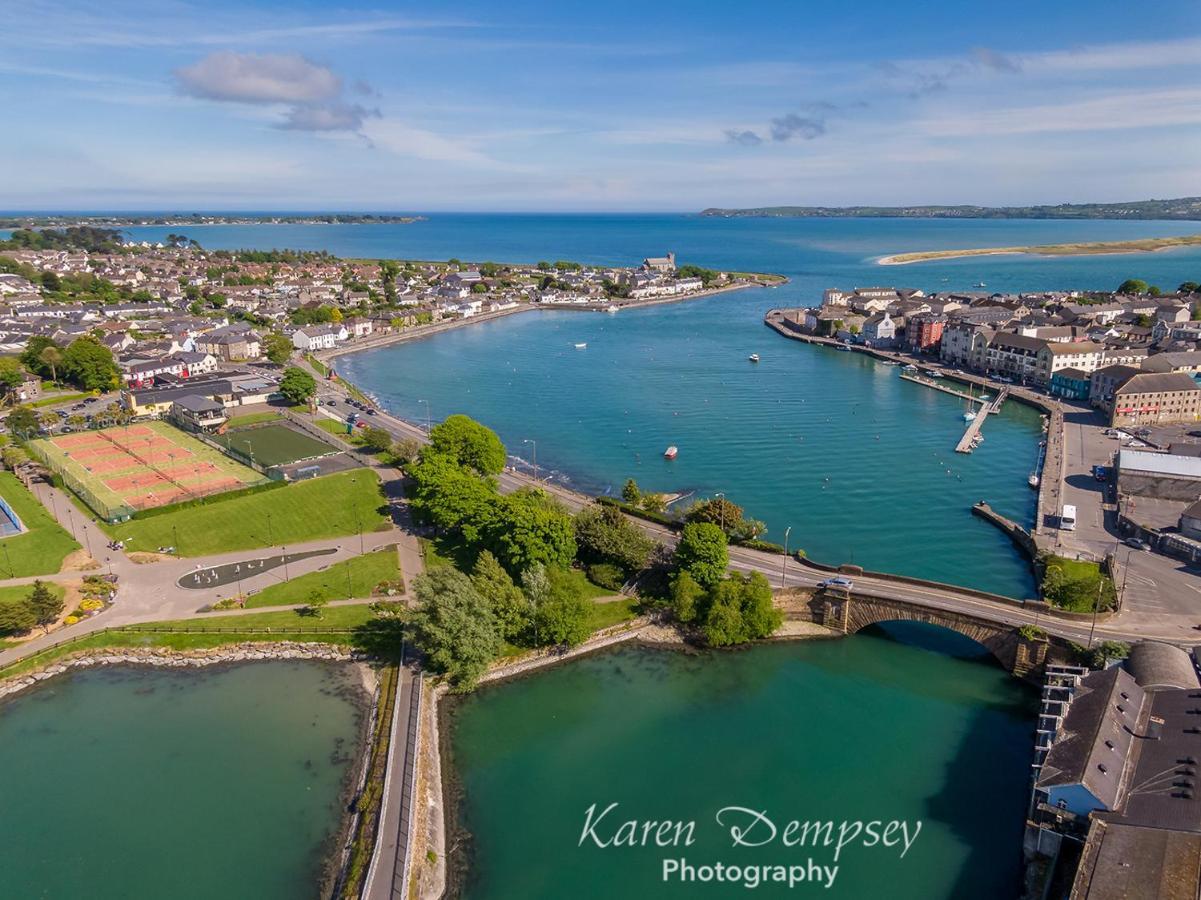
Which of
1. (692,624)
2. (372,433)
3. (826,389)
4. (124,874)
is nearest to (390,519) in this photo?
(372,433)

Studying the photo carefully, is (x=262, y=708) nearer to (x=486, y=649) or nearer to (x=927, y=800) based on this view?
(x=486, y=649)

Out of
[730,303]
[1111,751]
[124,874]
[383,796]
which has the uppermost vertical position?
[730,303]

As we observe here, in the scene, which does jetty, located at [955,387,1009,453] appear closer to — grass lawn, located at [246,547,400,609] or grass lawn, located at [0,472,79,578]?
grass lawn, located at [246,547,400,609]

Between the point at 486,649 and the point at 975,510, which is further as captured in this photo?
the point at 975,510

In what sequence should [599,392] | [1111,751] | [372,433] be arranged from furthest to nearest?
[599,392] → [372,433] → [1111,751]

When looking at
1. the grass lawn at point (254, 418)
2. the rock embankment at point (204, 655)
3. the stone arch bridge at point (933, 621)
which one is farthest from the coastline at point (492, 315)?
the stone arch bridge at point (933, 621)

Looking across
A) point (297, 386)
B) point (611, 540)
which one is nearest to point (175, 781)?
point (611, 540)

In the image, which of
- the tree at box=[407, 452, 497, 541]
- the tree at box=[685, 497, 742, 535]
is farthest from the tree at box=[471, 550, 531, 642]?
the tree at box=[685, 497, 742, 535]
